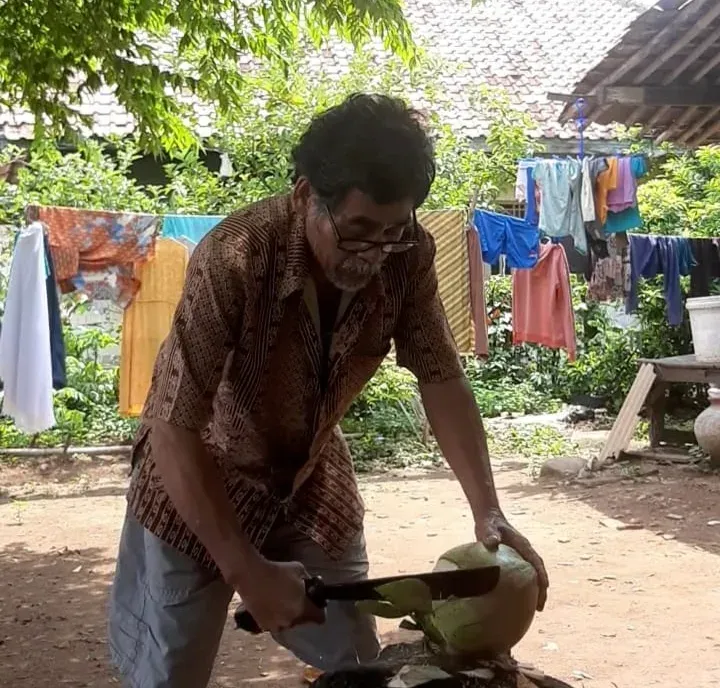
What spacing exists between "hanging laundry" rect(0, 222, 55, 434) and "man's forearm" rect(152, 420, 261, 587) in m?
4.88

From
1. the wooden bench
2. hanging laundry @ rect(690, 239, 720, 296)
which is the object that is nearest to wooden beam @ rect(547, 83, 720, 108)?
the wooden bench

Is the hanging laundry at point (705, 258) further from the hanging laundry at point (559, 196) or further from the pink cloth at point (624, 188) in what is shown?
the hanging laundry at point (559, 196)

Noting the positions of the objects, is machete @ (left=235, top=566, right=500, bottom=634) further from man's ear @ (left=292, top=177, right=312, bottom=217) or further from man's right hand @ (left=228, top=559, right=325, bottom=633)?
man's ear @ (left=292, top=177, right=312, bottom=217)

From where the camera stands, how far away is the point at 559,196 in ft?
25.1

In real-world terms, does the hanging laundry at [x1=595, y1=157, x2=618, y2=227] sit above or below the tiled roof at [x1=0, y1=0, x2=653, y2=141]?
below

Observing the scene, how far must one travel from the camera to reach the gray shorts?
1.97 meters

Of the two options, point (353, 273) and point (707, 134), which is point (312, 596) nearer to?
point (353, 273)

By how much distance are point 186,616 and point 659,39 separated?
474 cm

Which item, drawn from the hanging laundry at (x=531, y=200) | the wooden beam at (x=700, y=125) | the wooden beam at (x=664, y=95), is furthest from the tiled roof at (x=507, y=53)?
the wooden beam at (x=664, y=95)

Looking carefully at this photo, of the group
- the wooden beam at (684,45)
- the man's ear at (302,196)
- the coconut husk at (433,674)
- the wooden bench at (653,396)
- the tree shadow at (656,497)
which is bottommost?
the tree shadow at (656,497)

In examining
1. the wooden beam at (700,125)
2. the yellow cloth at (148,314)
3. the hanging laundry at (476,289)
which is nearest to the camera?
the wooden beam at (700,125)

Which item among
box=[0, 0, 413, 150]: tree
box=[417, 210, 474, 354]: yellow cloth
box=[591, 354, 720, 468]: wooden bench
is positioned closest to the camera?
box=[0, 0, 413, 150]: tree

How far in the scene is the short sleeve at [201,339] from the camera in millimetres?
1699

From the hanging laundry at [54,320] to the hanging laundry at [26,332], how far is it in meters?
0.06
